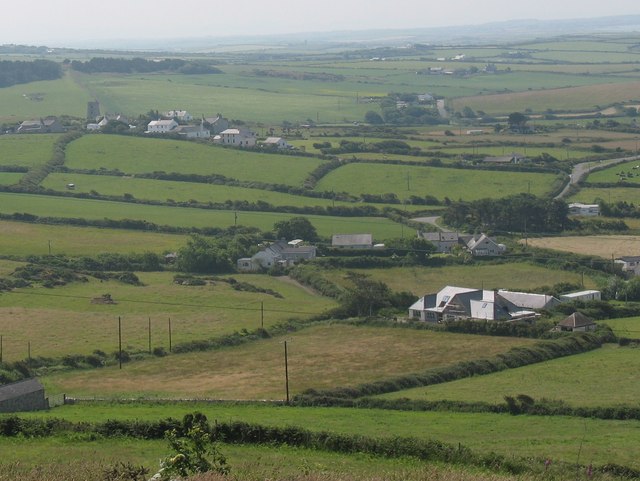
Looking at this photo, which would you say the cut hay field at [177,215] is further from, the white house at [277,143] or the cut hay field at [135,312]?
the white house at [277,143]

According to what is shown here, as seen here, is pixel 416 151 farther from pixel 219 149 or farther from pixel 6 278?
pixel 6 278

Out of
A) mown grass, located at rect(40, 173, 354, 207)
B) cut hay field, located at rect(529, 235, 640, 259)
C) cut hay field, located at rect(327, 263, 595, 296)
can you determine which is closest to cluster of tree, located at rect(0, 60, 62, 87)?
mown grass, located at rect(40, 173, 354, 207)

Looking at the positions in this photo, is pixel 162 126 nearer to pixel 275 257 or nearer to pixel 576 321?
pixel 275 257

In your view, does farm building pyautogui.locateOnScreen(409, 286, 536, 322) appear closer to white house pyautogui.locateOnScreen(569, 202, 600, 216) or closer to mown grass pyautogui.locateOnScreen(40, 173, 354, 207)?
white house pyautogui.locateOnScreen(569, 202, 600, 216)

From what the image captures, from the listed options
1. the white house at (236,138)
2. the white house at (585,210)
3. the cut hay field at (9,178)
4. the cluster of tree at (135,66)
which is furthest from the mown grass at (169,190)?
the cluster of tree at (135,66)

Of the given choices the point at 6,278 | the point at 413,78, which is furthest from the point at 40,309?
the point at 413,78

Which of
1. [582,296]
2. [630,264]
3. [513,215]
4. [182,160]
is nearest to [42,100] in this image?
[182,160]

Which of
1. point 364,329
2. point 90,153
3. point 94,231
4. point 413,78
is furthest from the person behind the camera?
point 413,78
